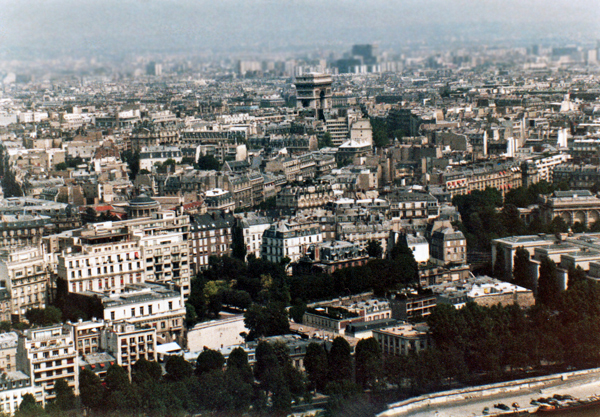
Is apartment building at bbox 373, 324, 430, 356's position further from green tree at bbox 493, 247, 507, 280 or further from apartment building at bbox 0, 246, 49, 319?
apartment building at bbox 0, 246, 49, 319

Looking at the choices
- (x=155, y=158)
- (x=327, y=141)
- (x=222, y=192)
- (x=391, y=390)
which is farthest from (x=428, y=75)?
(x=391, y=390)

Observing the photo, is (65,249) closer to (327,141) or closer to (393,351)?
(393,351)

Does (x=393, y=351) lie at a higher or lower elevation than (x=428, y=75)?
lower

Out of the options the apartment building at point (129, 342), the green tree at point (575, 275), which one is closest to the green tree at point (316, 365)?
the apartment building at point (129, 342)

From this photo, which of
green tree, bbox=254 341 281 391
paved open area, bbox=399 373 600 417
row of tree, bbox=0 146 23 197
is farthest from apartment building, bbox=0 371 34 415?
row of tree, bbox=0 146 23 197

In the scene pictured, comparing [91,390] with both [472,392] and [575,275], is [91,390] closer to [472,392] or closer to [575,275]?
[472,392]

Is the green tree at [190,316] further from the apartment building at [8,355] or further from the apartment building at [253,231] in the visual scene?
the apartment building at [253,231]

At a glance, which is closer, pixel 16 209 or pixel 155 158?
pixel 16 209

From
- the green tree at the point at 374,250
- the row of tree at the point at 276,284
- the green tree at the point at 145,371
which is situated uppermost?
the green tree at the point at 374,250
